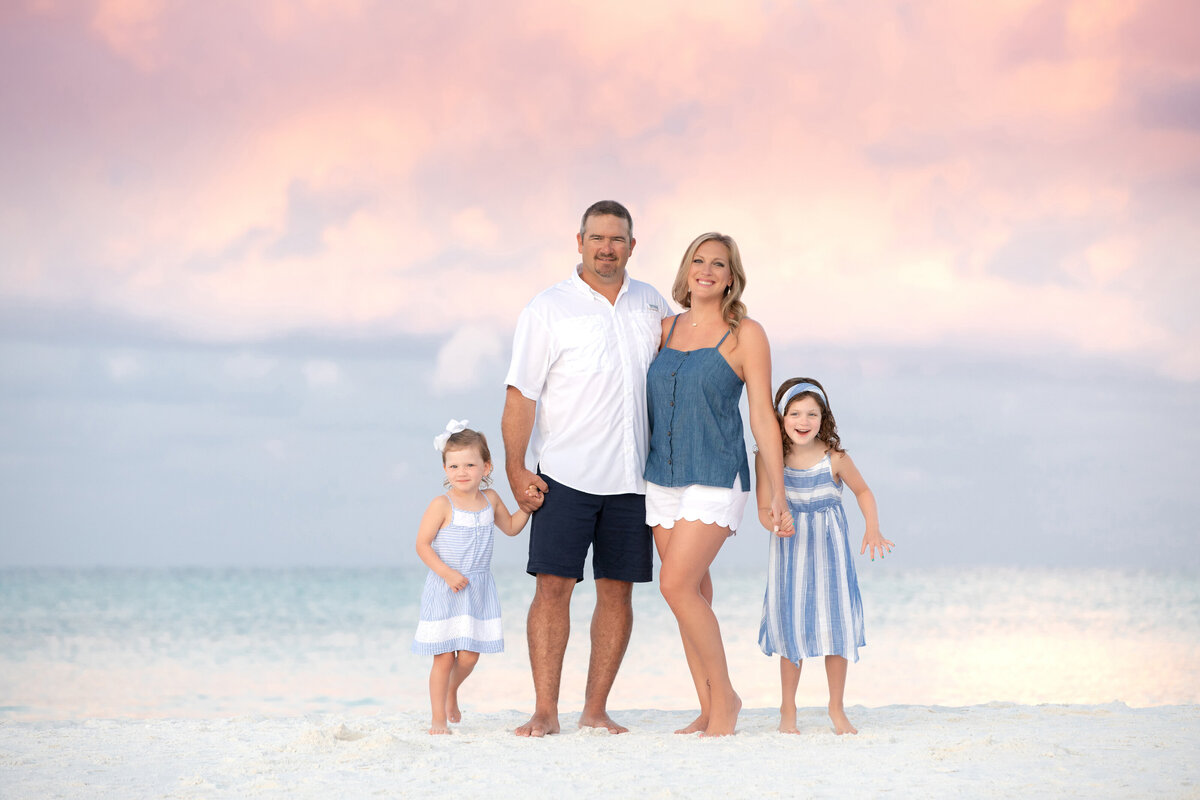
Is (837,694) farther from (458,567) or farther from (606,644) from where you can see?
(458,567)

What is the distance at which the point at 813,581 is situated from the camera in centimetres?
473

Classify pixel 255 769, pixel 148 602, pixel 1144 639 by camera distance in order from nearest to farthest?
pixel 255 769, pixel 1144 639, pixel 148 602

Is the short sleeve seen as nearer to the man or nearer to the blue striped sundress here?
the man

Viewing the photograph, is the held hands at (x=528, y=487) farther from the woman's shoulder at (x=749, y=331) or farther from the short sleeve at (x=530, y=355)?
the woman's shoulder at (x=749, y=331)

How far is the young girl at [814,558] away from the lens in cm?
466

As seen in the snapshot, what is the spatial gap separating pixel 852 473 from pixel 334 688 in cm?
708

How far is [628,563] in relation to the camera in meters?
4.84

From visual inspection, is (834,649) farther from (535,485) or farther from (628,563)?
(535,485)

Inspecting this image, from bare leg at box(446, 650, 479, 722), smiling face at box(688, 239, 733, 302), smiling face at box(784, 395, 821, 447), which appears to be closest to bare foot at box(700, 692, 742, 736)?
bare leg at box(446, 650, 479, 722)

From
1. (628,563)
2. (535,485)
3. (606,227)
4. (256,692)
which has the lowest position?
(256,692)

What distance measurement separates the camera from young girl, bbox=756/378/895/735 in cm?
466

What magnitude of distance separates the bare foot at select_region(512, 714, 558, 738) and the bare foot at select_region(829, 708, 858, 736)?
1.22 m

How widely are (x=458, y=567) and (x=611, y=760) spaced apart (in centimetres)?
125

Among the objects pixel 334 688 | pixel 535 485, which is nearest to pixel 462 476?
pixel 535 485
